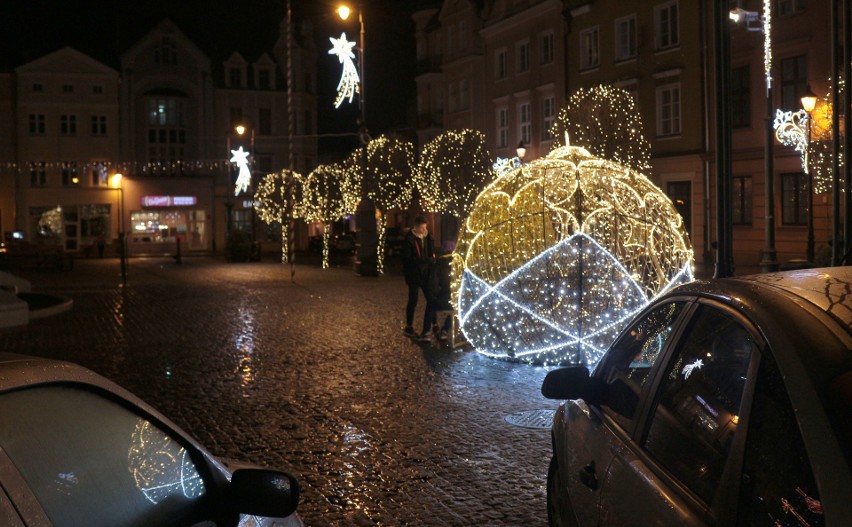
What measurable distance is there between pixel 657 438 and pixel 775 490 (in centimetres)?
99

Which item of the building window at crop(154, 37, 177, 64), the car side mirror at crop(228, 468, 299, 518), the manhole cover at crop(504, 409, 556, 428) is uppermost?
the building window at crop(154, 37, 177, 64)

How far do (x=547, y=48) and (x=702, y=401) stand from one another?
42.1 metres

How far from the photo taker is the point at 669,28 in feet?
119

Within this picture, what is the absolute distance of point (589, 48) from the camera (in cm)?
4106

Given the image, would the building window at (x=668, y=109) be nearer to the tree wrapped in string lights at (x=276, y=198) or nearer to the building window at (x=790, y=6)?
the building window at (x=790, y=6)

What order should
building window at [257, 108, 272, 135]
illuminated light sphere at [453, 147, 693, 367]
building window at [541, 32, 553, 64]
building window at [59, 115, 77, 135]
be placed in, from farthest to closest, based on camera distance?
building window at [257, 108, 272, 135] < building window at [59, 115, 77, 135] < building window at [541, 32, 553, 64] < illuminated light sphere at [453, 147, 693, 367]

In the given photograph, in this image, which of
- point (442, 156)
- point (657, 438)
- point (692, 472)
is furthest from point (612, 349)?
point (442, 156)

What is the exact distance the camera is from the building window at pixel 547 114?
43656mm

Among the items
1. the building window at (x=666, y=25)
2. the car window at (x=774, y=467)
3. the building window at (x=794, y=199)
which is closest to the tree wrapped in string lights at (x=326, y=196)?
the building window at (x=666, y=25)

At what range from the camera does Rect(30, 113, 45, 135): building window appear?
2411 inches

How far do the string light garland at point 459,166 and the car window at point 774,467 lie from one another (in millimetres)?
38270

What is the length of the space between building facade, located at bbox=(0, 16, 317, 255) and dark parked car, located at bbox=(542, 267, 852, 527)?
56919 millimetres

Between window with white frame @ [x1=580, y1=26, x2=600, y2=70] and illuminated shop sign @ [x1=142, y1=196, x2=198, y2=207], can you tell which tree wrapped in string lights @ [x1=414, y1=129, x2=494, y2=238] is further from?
illuminated shop sign @ [x1=142, y1=196, x2=198, y2=207]

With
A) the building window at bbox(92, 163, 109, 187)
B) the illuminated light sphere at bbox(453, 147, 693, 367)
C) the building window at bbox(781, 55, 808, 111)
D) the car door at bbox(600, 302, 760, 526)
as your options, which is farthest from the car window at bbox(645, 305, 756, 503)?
the building window at bbox(92, 163, 109, 187)
